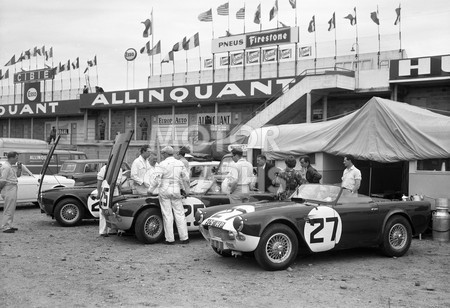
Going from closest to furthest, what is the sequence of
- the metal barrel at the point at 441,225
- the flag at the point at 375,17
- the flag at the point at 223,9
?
1. the metal barrel at the point at 441,225
2. the flag at the point at 375,17
3. the flag at the point at 223,9

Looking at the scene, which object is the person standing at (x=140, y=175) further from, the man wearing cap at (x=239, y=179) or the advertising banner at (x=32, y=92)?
the advertising banner at (x=32, y=92)

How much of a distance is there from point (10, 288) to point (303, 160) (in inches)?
244

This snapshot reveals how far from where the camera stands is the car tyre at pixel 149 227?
8719 mm

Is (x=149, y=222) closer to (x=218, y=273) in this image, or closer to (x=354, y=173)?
(x=218, y=273)

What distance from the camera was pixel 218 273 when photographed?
6.61 metres

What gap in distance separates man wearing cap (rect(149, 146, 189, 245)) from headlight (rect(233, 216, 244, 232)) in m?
2.32

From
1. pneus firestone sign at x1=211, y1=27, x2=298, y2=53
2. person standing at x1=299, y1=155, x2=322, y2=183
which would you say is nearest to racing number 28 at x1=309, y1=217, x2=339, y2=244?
person standing at x1=299, y1=155, x2=322, y2=183

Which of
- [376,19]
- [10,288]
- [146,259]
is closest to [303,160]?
[146,259]

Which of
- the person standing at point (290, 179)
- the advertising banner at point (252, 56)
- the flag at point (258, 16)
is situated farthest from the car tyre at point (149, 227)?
the advertising banner at point (252, 56)

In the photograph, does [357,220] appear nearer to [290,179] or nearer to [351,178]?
[290,179]

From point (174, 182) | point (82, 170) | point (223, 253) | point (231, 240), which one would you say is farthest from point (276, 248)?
point (82, 170)

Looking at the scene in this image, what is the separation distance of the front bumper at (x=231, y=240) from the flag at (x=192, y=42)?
31.4m

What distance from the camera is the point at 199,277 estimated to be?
6.35m

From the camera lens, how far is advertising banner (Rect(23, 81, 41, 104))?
4034cm
